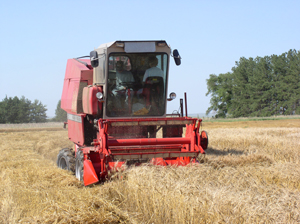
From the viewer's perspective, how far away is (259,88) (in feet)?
199

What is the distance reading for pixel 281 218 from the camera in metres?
3.06

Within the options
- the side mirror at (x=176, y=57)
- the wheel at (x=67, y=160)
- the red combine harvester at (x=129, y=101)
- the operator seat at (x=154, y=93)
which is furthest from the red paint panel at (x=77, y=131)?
the side mirror at (x=176, y=57)

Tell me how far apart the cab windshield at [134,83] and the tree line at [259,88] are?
5145 centimetres

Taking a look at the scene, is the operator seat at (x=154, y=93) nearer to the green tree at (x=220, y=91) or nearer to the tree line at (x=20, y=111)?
the green tree at (x=220, y=91)

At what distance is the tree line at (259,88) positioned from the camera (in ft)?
A: 186

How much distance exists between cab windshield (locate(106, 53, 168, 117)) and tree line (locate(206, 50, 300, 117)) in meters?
51.5

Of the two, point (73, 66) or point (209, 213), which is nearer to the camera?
point (209, 213)

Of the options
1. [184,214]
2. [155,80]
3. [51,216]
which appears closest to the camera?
[184,214]

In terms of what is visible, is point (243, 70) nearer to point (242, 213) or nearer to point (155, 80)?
point (155, 80)

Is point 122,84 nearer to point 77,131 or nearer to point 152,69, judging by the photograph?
point 152,69

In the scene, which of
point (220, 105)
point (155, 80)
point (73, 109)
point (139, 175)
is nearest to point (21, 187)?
point (139, 175)

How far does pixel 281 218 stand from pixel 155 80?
16.6 feet

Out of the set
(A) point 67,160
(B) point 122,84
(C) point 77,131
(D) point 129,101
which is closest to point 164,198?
(D) point 129,101

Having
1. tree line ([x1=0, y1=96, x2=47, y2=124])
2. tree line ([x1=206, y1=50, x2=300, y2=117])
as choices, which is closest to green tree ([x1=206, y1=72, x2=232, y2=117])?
tree line ([x1=206, y1=50, x2=300, y2=117])
